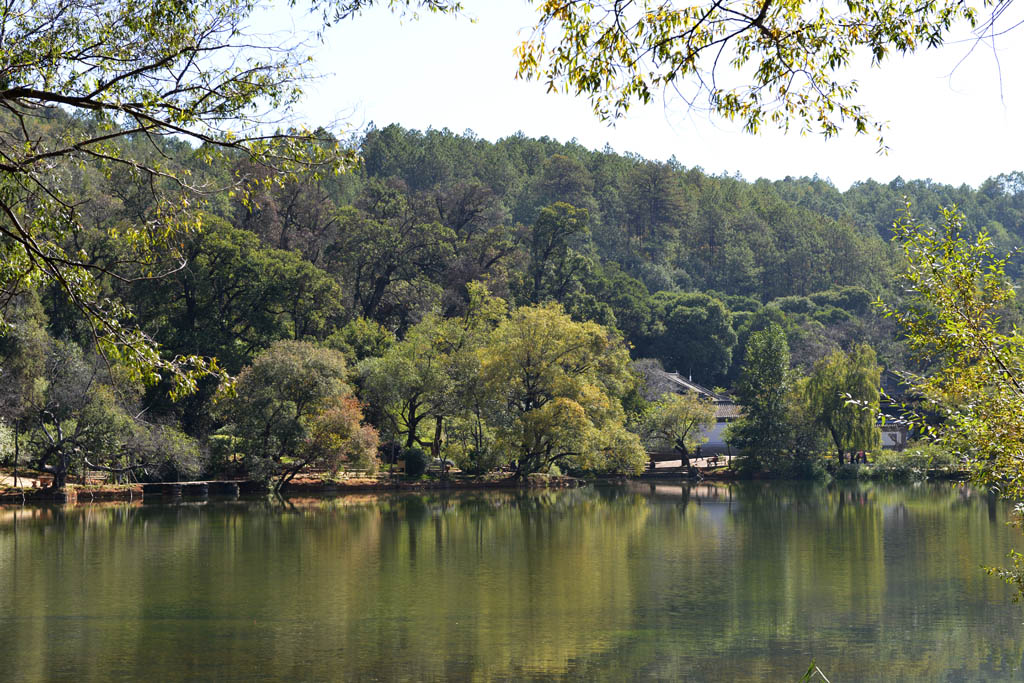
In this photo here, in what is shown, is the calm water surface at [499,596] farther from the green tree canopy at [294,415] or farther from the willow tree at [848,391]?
the willow tree at [848,391]

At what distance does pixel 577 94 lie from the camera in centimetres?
798

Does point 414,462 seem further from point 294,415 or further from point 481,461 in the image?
point 294,415

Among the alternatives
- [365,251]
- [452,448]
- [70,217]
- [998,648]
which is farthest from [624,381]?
[70,217]

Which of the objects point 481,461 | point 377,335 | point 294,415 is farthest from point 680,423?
point 294,415

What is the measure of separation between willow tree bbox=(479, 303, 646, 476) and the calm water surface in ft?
32.0

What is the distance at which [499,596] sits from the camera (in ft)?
62.4

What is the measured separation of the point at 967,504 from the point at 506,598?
78.9 feet

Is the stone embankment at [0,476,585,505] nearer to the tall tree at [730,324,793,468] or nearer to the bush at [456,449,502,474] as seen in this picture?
the bush at [456,449,502,474]

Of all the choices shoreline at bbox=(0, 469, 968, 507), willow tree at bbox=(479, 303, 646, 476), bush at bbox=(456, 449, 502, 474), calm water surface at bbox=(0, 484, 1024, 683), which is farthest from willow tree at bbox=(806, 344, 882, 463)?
bush at bbox=(456, 449, 502, 474)

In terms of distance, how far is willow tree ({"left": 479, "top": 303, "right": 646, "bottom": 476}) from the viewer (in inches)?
1684

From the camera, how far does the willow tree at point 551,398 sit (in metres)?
42.8

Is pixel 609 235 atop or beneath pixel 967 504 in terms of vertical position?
atop

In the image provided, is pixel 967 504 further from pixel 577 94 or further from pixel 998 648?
pixel 577 94

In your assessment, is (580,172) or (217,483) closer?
(217,483)
